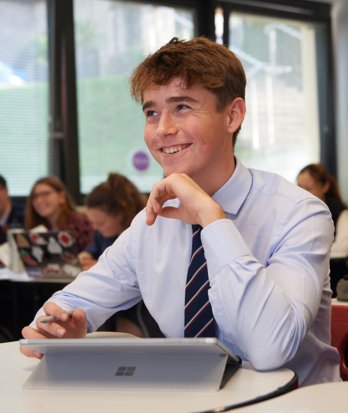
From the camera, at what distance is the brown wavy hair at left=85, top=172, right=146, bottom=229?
13.5ft

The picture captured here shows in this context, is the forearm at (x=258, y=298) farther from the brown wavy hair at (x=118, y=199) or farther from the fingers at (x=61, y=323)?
the brown wavy hair at (x=118, y=199)

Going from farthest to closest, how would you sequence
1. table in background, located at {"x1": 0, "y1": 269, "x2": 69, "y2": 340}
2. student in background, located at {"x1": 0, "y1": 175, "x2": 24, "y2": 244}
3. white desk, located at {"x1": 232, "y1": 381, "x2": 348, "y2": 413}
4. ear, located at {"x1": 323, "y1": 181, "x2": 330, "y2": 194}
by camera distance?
ear, located at {"x1": 323, "y1": 181, "x2": 330, "y2": 194}
student in background, located at {"x1": 0, "y1": 175, "x2": 24, "y2": 244}
table in background, located at {"x1": 0, "y1": 269, "x2": 69, "y2": 340}
white desk, located at {"x1": 232, "y1": 381, "x2": 348, "y2": 413}

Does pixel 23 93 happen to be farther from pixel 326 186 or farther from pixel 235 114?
pixel 235 114

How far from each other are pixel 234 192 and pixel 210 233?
280mm

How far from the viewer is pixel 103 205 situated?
13.6 ft

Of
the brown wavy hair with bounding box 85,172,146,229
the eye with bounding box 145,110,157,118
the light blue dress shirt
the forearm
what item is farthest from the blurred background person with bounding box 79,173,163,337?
the forearm

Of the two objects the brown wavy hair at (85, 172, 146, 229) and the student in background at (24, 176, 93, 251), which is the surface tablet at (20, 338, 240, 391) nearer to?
the brown wavy hair at (85, 172, 146, 229)

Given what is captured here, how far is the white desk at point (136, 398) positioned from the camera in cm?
114

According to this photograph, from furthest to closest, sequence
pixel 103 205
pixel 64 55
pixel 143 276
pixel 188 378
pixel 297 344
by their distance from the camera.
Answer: pixel 64 55
pixel 103 205
pixel 143 276
pixel 297 344
pixel 188 378

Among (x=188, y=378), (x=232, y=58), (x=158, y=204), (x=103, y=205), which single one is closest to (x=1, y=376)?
(x=188, y=378)

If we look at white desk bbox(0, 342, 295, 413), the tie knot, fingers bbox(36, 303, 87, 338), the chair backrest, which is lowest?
the chair backrest

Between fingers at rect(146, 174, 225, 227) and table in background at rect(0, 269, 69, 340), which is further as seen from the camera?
table in background at rect(0, 269, 69, 340)

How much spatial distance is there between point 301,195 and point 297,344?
15.6 inches

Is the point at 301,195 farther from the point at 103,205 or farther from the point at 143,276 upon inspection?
the point at 103,205
